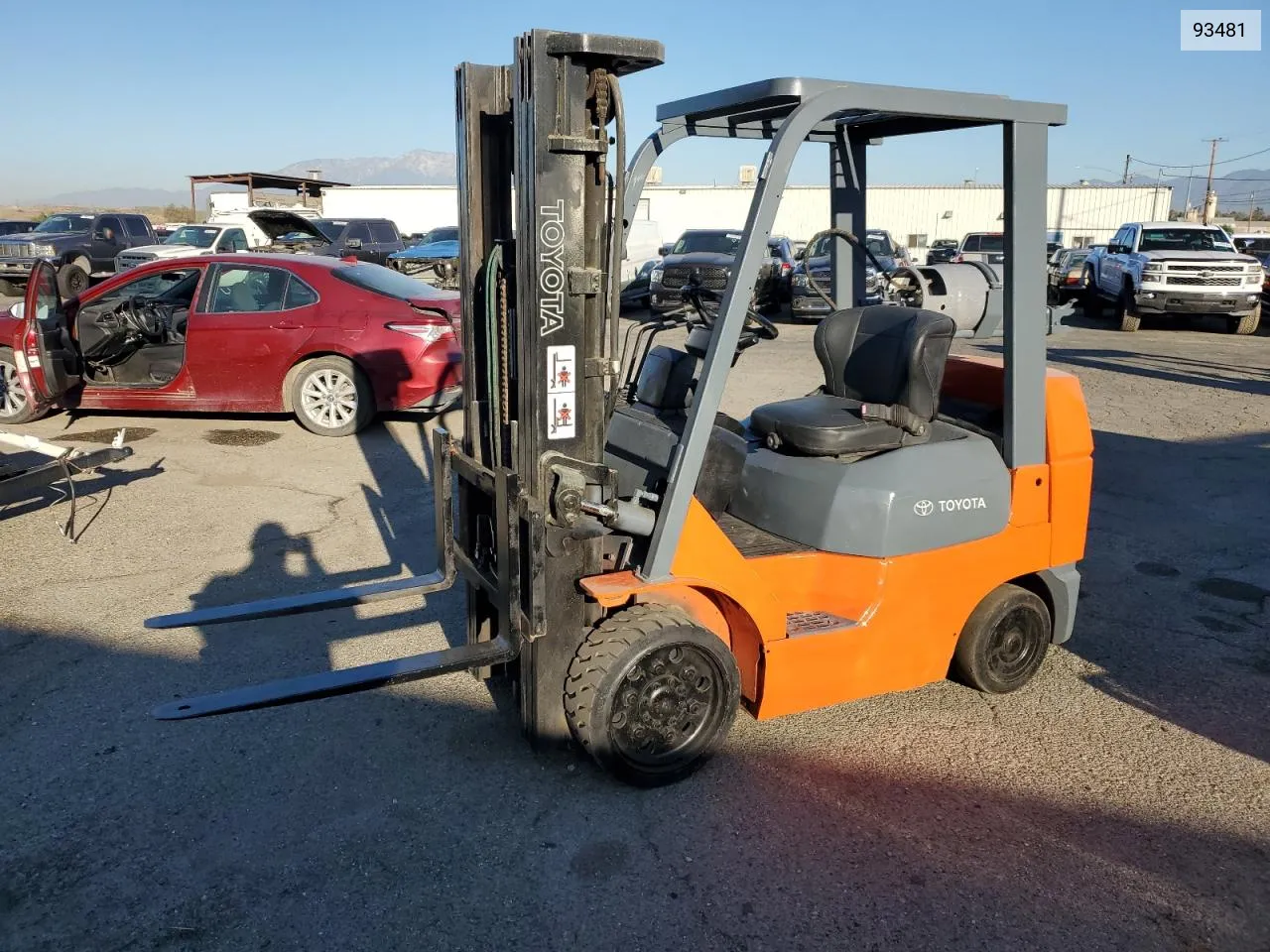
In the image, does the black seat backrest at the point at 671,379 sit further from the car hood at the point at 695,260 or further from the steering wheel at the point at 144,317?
the car hood at the point at 695,260

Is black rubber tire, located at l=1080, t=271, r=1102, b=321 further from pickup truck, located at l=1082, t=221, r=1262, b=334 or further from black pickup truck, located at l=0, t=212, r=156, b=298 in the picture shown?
black pickup truck, located at l=0, t=212, r=156, b=298

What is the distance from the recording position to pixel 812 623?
3.88 metres

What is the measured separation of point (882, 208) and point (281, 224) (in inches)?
1275

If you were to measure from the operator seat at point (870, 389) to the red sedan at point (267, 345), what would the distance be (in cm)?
523

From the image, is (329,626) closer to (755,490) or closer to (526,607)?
(526,607)

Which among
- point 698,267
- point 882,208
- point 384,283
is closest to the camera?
point 384,283

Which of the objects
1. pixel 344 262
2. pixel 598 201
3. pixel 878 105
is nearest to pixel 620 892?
pixel 598 201

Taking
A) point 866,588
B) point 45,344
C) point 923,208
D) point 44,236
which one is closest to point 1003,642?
point 866,588

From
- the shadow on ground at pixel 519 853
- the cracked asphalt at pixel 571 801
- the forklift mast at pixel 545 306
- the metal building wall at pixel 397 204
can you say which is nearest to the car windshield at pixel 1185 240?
A: the cracked asphalt at pixel 571 801

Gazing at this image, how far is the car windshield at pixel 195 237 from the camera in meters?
22.6

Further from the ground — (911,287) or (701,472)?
(911,287)

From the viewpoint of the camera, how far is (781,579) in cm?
391

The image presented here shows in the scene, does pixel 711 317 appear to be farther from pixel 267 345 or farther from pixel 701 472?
pixel 267 345

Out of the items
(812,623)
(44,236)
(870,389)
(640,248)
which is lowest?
(812,623)
